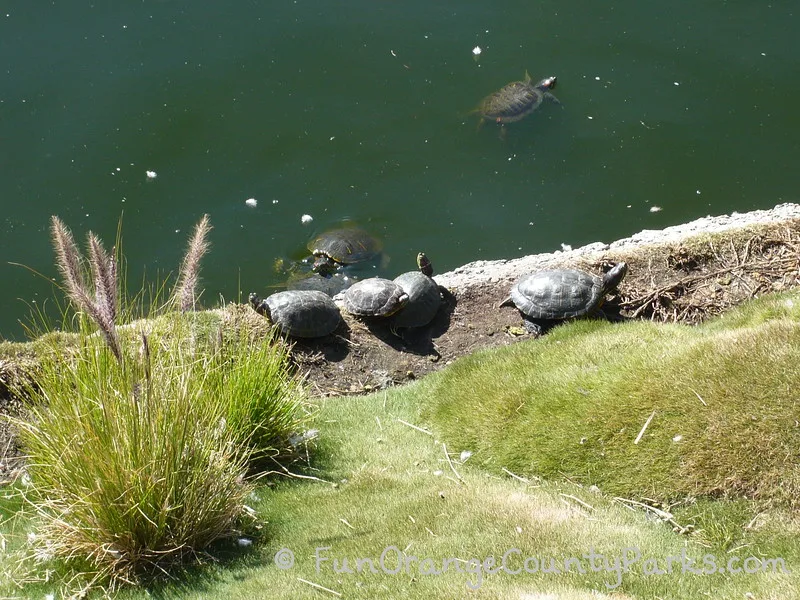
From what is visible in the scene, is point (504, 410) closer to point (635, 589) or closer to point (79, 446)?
point (635, 589)

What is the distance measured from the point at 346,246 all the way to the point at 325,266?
34 cm

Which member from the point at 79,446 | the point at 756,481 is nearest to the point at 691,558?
the point at 756,481

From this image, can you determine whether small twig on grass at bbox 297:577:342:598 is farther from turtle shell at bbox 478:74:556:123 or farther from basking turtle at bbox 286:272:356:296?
turtle shell at bbox 478:74:556:123

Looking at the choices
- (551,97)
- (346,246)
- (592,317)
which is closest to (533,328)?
(592,317)

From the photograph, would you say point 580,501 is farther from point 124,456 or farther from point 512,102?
point 512,102

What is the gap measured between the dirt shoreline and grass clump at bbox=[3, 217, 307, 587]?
291cm

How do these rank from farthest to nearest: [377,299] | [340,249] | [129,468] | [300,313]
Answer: [340,249], [377,299], [300,313], [129,468]

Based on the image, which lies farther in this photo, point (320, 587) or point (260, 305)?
point (260, 305)

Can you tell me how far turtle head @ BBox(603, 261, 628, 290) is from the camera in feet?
25.3

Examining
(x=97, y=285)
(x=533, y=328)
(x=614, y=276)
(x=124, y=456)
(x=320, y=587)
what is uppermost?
(x=97, y=285)

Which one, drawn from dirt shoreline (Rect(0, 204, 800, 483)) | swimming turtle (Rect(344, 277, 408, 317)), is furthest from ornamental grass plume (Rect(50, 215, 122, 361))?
swimming turtle (Rect(344, 277, 408, 317))

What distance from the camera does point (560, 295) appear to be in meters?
7.64

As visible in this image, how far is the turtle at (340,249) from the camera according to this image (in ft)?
29.9

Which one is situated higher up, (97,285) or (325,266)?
(97,285)
